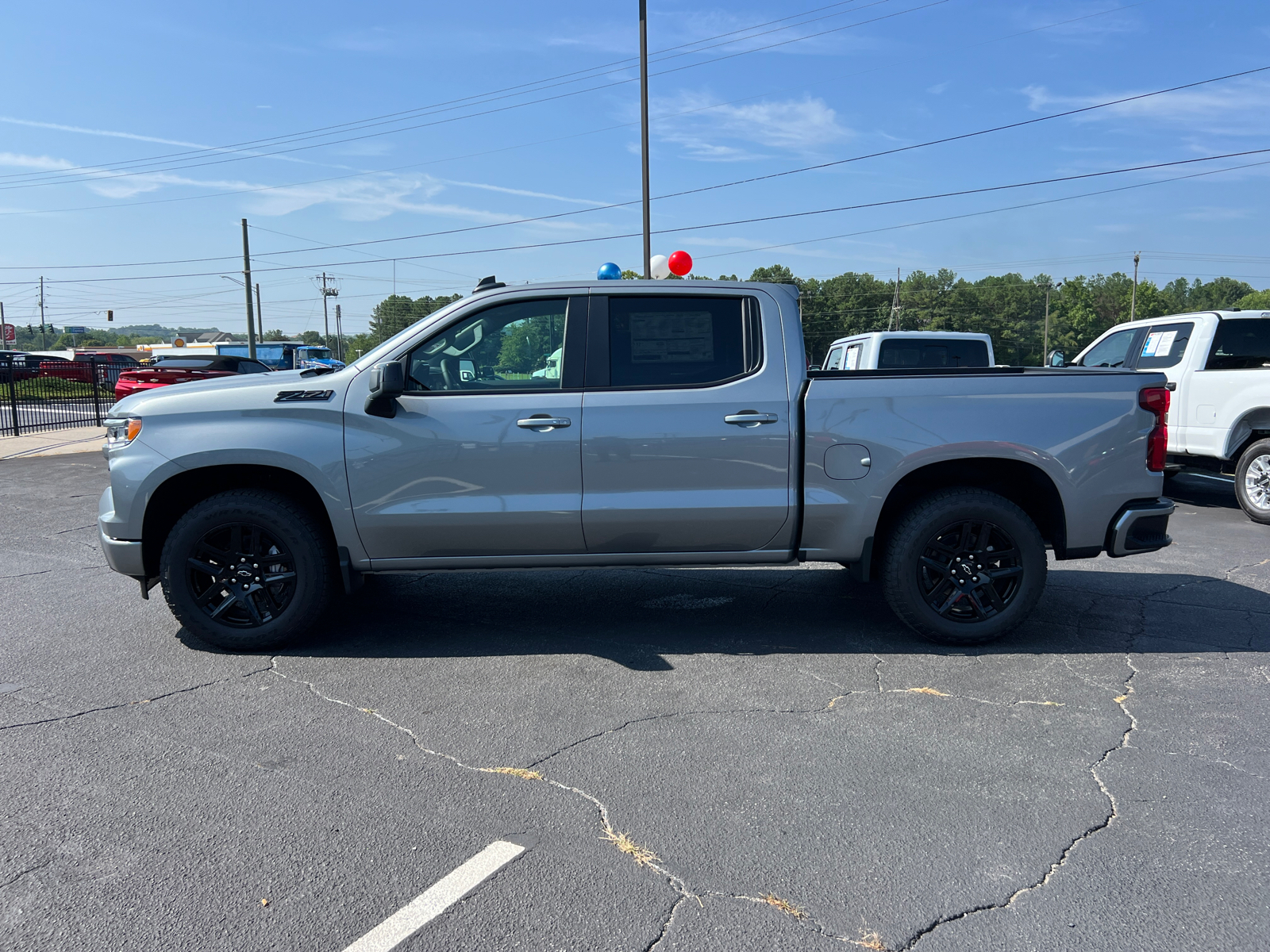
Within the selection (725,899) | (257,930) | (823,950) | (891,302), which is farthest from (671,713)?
(891,302)

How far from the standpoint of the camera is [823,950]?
8.01 feet

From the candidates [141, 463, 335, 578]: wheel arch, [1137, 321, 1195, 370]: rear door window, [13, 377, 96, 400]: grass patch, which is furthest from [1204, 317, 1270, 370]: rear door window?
[13, 377, 96, 400]: grass patch

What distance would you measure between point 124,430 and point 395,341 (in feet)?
5.00

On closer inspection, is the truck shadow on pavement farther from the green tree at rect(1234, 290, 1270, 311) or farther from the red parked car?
the green tree at rect(1234, 290, 1270, 311)

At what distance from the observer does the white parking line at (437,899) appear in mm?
2479

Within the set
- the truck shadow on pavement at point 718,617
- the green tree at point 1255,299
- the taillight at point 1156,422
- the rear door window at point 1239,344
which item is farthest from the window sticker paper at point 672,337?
the green tree at point 1255,299

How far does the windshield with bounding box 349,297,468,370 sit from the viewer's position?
16.2 ft

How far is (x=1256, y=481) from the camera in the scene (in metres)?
9.10

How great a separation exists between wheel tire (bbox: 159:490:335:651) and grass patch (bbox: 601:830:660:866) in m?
2.56

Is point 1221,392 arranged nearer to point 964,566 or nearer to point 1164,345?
point 1164,345

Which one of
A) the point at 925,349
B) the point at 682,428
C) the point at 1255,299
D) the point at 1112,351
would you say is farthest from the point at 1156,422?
the point at 1255,299

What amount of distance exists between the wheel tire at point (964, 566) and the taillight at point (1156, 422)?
73 centimetres

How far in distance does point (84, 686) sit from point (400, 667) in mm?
1478

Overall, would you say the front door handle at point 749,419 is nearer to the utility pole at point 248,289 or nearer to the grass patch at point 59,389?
the grass patch at point 59,389
